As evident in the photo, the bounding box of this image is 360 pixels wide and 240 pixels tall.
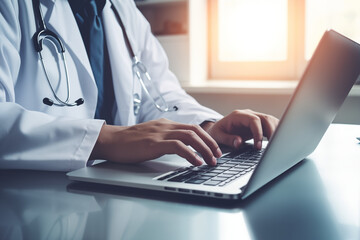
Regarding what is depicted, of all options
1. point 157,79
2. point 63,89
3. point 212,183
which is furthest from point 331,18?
point 212,183

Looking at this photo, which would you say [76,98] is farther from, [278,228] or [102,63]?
[278,228]

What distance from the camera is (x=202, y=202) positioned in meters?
0.46

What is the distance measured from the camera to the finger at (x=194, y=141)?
23.6 inches

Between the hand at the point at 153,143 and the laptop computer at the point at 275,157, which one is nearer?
the laptop computer at the point at 275,157

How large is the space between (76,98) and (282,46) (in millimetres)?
1574

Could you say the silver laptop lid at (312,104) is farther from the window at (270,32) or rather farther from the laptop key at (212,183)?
the window at (270,32)

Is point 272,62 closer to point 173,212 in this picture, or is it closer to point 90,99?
point 90,99

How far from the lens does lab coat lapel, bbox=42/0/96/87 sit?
981 millimetres

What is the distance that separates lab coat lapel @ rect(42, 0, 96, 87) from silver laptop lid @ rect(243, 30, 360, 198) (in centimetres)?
57

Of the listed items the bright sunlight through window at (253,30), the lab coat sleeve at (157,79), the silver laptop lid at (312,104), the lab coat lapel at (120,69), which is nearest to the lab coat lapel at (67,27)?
the lab coat lapel at (120,69)

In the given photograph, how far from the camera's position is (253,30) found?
2.31m

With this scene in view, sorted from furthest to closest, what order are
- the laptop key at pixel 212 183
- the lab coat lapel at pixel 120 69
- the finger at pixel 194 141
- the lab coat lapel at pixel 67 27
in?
1. the lab coat lapel at pixel 120 69
2. the lab coat lapel at pixel 67 27
3. the finger at pixel 194 141
4. the laptop key at pixel 212 183

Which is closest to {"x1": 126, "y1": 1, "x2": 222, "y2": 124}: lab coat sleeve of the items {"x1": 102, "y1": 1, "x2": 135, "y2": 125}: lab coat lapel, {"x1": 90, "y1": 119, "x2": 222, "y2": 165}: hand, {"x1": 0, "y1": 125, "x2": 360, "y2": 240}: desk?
{"x1": 102, "y1": 1, "x2": 135, "y2": 125}: lab coat lapel

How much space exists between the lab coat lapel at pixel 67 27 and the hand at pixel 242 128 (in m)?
0.35
